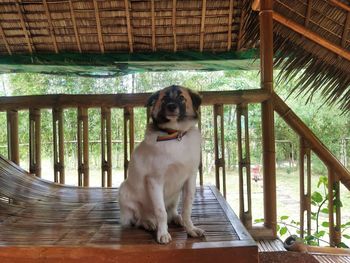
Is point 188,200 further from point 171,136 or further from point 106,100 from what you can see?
point 106,100

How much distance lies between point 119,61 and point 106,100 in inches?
53.2

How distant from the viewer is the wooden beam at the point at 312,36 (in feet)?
10.7

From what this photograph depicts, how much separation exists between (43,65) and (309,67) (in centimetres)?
279

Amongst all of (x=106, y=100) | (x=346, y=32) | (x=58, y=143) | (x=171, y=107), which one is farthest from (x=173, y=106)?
(x=346, y=32)

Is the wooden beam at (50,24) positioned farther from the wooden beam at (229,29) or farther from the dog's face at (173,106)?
the dog's face at (173,106)

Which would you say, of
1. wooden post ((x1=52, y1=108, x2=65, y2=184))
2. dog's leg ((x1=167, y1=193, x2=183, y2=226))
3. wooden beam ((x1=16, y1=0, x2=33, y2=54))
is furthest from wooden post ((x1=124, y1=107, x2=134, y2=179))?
wooden beam ((x1=16, y1=0, x2=33, y2=54))

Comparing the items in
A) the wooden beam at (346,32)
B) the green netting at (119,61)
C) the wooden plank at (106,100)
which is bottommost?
the wooden plank at (106,100)

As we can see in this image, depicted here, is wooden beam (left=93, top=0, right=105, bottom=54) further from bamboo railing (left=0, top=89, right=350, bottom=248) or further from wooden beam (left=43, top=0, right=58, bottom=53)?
bamboo railing (left=0, top=89, right=350, bottom=248)

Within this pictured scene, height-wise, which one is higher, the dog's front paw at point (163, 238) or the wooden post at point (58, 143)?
the wooden post at point (58, 143)

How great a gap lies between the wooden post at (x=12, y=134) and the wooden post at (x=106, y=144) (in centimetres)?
70

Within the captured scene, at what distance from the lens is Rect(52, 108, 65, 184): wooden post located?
9.50 ft

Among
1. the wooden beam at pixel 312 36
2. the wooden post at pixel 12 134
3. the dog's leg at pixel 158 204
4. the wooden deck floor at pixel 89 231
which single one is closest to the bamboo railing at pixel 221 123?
the wooden post at pixel 12 134

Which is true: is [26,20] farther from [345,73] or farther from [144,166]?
[345,73]

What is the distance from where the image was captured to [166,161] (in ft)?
5.32
